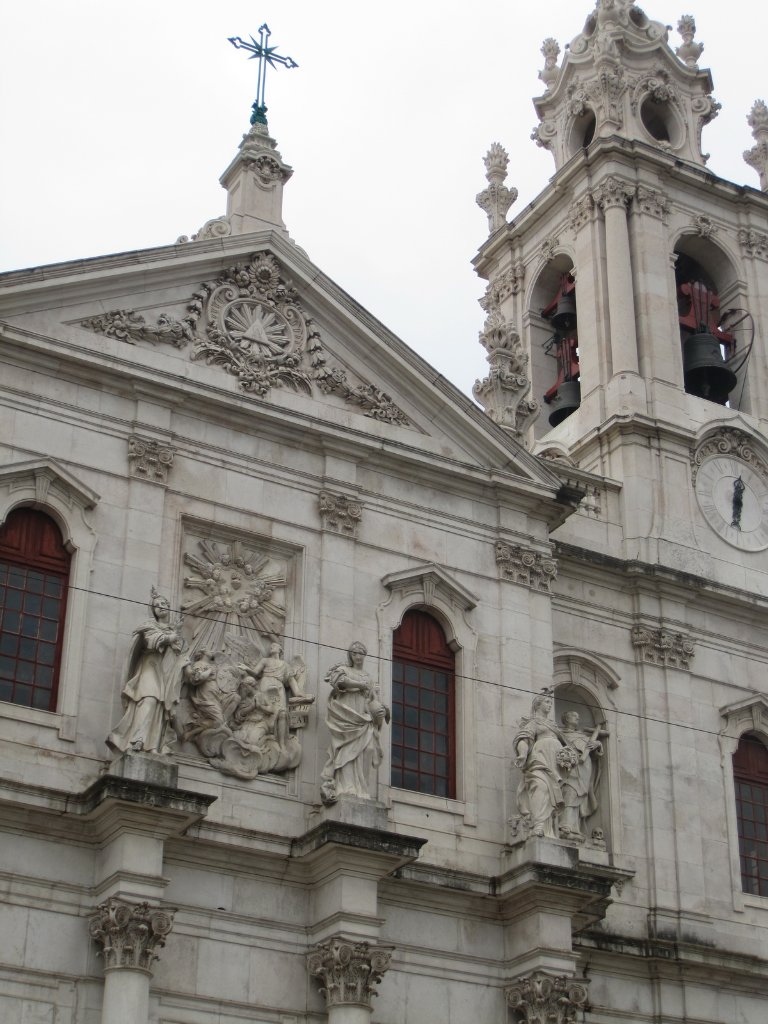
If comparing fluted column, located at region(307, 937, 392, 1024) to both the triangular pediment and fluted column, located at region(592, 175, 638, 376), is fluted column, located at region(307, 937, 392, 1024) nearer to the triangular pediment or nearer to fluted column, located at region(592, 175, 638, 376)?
the triangular pediment

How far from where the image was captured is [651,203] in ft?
105

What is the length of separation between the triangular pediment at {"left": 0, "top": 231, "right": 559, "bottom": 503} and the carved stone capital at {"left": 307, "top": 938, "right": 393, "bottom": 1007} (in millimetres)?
7011

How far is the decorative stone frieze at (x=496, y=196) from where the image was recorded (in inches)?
1405

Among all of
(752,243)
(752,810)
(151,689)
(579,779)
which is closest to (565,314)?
(752,243)

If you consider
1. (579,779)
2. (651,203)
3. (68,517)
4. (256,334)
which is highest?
(651,203)

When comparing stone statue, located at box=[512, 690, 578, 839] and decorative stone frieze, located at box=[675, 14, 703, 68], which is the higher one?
decorative stone frieze, located at box=[675, 14, 703, 68]

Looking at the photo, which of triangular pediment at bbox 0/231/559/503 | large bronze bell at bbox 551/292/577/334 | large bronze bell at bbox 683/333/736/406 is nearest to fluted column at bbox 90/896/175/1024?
triangular pediment at bbox 0/231/559/503

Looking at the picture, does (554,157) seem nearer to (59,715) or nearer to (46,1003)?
(59,715)

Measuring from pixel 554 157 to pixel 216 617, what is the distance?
15.4 meters

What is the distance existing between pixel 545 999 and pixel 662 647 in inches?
271

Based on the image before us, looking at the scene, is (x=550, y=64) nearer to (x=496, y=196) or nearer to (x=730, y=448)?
(x=496, y=196)

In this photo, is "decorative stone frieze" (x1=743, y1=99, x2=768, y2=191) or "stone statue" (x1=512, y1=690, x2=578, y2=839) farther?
"decorative stone frieze" (x1=743, y1=99, x2=768, y2=191)

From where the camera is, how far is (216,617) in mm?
23141

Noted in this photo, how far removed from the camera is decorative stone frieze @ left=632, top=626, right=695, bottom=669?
89.6 feet
